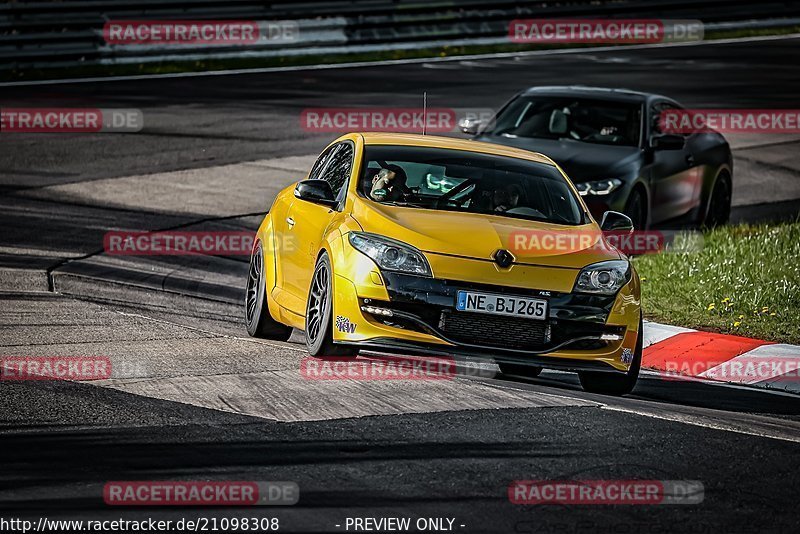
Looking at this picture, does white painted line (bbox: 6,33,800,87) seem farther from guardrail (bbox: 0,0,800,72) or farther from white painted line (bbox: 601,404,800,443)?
white painted line (bbox: 601,404,800,443)

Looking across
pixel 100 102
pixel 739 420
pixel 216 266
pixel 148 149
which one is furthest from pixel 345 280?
pixel 100 102

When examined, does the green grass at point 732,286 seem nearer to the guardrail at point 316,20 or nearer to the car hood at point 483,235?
the car hood at point 483,235

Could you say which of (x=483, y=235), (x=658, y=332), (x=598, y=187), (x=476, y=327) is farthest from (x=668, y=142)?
(x=476, y=327)

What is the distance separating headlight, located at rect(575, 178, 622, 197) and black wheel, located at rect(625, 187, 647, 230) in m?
0.25

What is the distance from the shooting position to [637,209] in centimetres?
1521

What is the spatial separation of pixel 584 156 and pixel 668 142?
104cm

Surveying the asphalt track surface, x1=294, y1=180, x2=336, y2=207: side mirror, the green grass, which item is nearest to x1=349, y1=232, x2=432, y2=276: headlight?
the asphalt track surface

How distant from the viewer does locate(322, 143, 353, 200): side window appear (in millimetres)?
10508

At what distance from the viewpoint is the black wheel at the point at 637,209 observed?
15.0 metres

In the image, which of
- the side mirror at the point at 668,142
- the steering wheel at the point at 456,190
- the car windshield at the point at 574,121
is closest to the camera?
the steering wheel at the point at 456,190

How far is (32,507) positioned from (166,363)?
10.4ft

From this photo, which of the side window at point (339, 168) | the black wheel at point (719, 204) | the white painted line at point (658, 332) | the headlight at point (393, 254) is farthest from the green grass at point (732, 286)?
the headlight at point (393, 254)

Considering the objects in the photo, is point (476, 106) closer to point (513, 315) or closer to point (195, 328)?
point (195, 328)

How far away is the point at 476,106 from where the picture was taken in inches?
945
